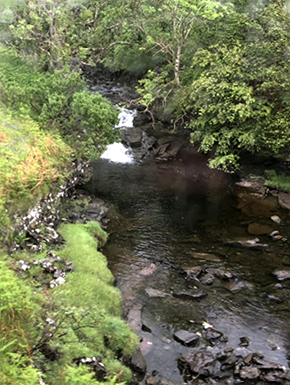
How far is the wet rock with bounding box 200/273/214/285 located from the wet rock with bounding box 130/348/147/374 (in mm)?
5240

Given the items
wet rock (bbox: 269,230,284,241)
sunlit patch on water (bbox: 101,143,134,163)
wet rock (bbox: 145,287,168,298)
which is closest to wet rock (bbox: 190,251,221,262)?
wet rock (bbox: 145,287,168,298)

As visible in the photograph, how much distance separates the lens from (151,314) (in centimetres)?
1449

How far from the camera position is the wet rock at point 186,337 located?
1302cm

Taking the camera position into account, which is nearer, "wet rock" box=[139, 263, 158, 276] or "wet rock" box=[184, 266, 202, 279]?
"wet rock" box=[184, 266, 202, 279]

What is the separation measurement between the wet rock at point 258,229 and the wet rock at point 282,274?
143 inches

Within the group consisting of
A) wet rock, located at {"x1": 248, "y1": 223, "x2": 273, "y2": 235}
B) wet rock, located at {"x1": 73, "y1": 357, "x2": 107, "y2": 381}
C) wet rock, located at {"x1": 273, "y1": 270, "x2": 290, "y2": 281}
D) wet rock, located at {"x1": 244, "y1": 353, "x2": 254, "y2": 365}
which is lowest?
wet rock, located at {"x1": 248, "y1": 223, "x2": 273, "y2": 235}

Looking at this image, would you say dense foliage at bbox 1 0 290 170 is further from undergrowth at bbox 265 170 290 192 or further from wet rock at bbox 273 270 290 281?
wet rock at bbox 273 270 290 281

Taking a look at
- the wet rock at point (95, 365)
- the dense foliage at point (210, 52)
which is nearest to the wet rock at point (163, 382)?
the wet rock at point (95, 365)

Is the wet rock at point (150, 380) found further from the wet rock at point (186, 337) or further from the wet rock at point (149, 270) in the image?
the wet rock at point (149, 270)

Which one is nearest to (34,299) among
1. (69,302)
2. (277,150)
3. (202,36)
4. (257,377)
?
(69,302)

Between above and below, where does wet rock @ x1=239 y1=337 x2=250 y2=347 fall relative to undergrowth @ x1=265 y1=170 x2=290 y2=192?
above

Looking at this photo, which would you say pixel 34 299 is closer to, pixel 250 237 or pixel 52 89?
pixel 250 237

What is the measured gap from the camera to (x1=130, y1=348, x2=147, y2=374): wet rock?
11664 millimetres

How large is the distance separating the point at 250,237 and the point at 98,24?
23353mm
